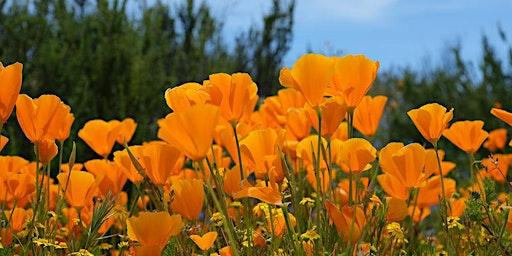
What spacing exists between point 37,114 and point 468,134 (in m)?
0.90

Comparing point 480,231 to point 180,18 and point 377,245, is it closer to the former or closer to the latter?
point 377,245

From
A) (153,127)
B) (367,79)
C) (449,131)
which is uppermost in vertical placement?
(367,79)

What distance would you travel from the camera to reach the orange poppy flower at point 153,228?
1.04 metres

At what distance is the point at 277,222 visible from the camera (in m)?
1.31

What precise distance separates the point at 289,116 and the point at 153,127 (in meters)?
3.31

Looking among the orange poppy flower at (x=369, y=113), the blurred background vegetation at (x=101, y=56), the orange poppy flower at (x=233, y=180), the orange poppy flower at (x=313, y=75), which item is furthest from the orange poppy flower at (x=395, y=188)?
the blurred background vegetation at (x=101, y=56)

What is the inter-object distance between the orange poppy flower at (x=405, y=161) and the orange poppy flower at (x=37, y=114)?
57cm

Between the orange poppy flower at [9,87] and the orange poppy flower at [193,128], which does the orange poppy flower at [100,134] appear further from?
the orange poppy flower at [193,128]

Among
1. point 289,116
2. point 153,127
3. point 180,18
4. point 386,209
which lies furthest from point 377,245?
point 180,18

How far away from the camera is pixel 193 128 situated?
2.97 feet

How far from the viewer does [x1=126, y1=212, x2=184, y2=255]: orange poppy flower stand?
1041mm

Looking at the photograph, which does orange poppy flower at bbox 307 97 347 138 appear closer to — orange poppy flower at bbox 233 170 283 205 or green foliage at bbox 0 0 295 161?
orange poppy flower at bbox 233 170 283 205

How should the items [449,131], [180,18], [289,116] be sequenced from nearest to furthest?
1. [449,131]
2. [289,116]
3. [180,18]

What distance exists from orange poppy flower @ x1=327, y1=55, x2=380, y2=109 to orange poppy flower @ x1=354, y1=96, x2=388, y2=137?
15.4 inches
